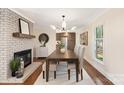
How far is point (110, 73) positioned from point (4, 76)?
2958 mm

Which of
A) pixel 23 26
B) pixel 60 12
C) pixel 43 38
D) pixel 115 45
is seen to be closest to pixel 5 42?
pixel 23 26

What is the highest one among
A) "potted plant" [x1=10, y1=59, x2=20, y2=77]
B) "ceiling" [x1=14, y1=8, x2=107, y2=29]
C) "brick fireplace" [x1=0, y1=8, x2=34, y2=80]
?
"ceiling" [x1=14, y1=8, x2=107, y2=29]

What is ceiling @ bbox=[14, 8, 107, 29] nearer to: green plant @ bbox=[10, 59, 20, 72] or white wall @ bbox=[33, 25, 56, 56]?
green plant @ bbox=[10, 59, 20, 72]

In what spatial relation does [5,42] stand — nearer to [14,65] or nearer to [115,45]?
[14,65]

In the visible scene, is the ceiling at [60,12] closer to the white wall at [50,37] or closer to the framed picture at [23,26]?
the framed picture at [23,26]

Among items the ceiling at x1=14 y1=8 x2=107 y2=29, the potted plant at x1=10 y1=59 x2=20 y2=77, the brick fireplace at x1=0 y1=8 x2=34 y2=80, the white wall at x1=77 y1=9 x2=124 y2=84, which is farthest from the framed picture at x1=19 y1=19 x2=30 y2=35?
the white wall at x1=77 y1=9 x2=124 y2=84

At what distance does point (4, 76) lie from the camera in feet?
11.9

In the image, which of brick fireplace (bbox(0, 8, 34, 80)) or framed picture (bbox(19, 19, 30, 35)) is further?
framed picture (bbox(19, 19, 30, 35))

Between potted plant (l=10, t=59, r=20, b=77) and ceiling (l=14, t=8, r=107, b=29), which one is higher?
ceiling (l=14, t=8, r=107, b=29)

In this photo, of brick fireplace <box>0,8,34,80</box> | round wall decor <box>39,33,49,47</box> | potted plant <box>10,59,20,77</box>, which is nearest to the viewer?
brick fireplace <box>0,8,34,80</box>

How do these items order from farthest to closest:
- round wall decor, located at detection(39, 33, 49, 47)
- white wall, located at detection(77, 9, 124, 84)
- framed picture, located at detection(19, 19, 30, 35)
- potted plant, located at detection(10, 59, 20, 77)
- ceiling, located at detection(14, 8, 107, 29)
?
1. round wall decor, located at detection(39, 33, 49, 47)
2. framed picture, located at detection(19, 19, 30, 35)
3. ceiling, located at detection(14, 8, 107, 29)
4. potted plant, located at detection(10, 59, 20, 77)
5. white wall, located at detection(77, 9, 124, 84)

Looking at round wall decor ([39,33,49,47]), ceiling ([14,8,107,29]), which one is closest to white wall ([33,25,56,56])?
round wall decor ([39,33,49,47])
